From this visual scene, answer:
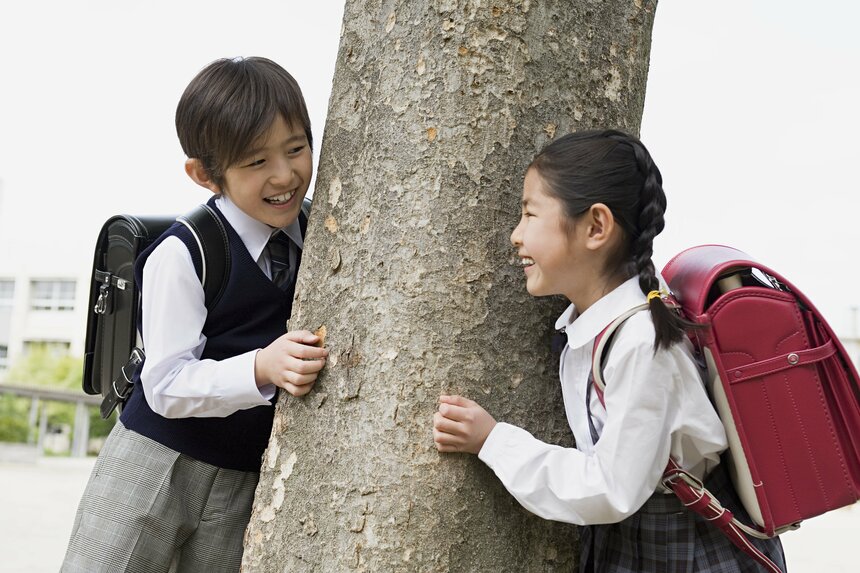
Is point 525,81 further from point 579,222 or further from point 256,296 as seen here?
point 256,296

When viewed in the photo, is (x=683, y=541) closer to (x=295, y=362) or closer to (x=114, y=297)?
(x=295, y=362)

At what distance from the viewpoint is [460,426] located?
1677 mm

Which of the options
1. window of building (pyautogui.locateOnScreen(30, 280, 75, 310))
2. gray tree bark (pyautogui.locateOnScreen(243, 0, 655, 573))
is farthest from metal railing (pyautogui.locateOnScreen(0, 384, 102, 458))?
window of building (pyautogui.locateOnScreen(30, 280, 75, 310))

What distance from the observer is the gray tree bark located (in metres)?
1.72

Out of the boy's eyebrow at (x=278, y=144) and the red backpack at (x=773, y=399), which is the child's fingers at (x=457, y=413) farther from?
the boy's eyebrow at (x=278, y=144)

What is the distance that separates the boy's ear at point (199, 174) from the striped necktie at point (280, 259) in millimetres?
188

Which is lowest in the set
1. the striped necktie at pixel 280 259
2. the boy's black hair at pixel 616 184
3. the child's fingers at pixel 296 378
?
the child's fingers at pixel 296 378

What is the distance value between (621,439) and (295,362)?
0.68 meters

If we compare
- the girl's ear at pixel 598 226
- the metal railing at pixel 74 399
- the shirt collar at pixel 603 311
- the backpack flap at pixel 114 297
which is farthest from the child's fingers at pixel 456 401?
the metal railing at pixel 74 399

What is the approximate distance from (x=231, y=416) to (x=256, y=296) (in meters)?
0.31

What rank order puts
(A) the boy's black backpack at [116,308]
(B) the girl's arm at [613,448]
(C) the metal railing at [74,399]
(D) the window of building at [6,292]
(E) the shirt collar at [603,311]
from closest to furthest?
1. (B) the girl's arm at [613,448]
2. (E) the shirt collar at [603,311]
3. (A) the boy's black backpack at [116,308]
4. (C) the metal railing at [74,399]
5. (D) the window of building at [6,292]

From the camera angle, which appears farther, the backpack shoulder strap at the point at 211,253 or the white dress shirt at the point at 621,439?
the backpack shoulder strap at the point at 211,253

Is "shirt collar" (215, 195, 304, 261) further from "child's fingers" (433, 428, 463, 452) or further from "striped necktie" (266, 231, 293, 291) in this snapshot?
"child's fingers" (433, 428, 463, 452)

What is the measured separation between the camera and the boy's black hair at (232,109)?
2086 millimetres
